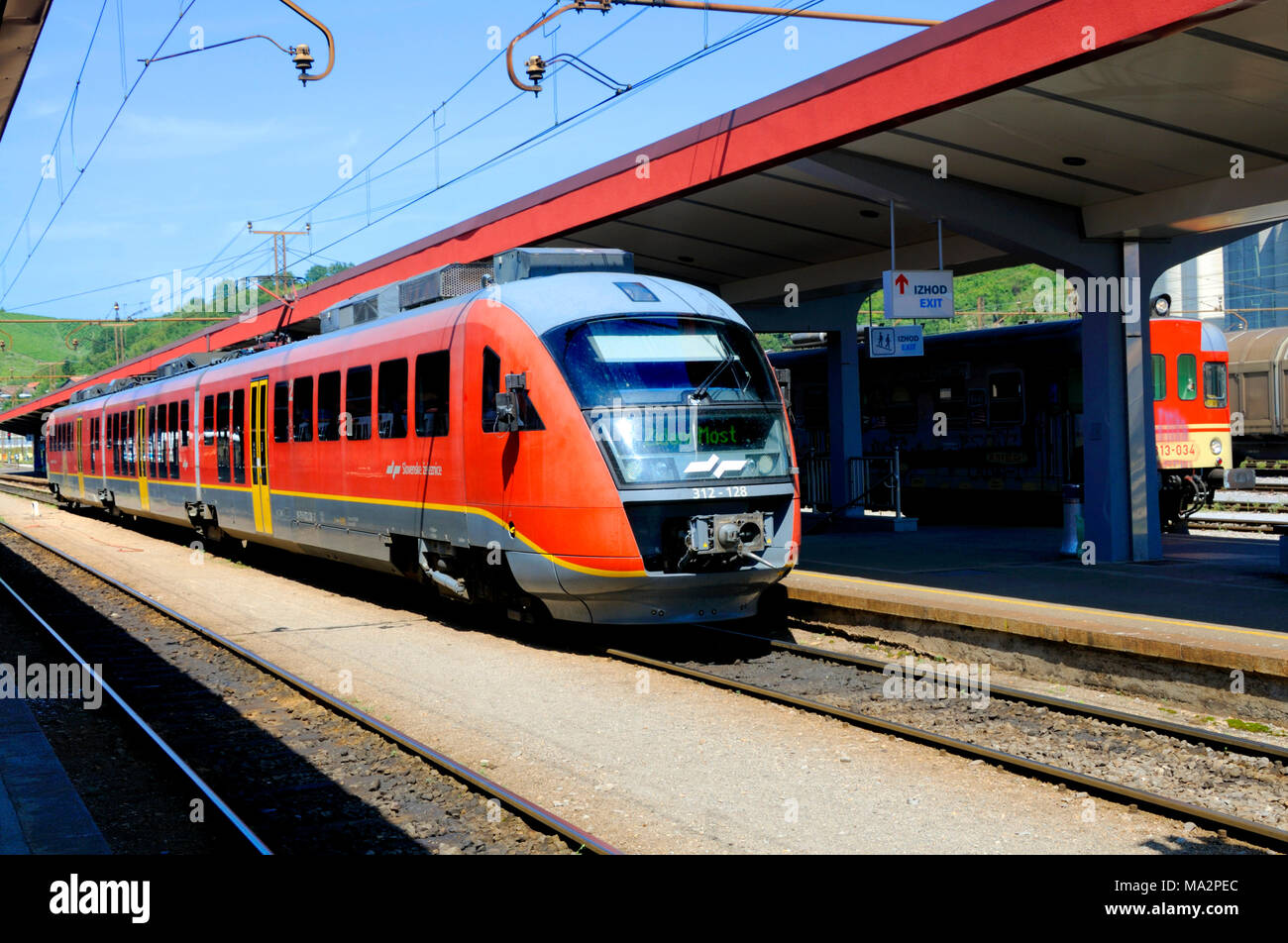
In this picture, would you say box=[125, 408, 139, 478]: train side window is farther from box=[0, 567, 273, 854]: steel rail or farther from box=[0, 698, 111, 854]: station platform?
box=[0, 698, 111, 854]: station platform

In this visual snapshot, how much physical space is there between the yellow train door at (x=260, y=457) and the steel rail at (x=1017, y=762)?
9.14 m

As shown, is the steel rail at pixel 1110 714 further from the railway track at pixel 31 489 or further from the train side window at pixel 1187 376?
the railway track at pixel 31 489

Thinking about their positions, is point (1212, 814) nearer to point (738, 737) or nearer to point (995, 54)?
point (738, 737)

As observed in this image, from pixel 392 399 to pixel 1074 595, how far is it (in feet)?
24.0

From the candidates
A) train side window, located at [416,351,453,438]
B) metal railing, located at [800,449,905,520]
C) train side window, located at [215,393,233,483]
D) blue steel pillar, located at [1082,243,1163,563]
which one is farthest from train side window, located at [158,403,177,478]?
blue steel pillar, located at [1082,243,1163,563]

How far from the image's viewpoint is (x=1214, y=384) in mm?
20141

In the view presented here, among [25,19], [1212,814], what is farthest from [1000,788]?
[25,19]

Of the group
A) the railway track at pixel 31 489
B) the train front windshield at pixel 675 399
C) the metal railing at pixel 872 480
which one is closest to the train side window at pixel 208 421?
the metal railing at pixel 872 480

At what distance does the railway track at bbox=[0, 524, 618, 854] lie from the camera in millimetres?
6297

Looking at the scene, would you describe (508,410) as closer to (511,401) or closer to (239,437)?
(511,401)

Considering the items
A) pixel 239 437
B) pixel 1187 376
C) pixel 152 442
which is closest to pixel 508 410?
pixel 239 437

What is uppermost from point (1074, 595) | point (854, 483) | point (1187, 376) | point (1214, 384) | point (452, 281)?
point (452, 281)

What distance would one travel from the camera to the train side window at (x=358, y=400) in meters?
13.8

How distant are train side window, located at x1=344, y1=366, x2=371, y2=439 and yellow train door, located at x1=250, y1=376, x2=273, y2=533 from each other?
3.59 meters
